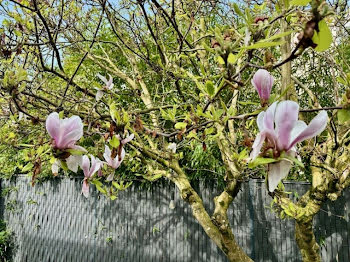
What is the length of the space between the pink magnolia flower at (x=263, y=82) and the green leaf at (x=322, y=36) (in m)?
0.16

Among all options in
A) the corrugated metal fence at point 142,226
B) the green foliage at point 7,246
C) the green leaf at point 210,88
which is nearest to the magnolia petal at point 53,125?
the green leaf at point 210,88

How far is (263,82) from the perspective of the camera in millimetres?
642

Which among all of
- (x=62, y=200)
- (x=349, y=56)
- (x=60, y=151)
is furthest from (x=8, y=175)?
(x=60, y=151)

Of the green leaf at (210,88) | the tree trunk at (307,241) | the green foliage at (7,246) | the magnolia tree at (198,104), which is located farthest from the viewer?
the green foliage at (7,246)

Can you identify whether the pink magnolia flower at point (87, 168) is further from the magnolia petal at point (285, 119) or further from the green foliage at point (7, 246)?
the green foliage at point (7, 246)

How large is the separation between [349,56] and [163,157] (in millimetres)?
2629

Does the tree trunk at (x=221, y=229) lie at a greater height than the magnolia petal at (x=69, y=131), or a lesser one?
lesser

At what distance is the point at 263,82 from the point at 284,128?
18 cm

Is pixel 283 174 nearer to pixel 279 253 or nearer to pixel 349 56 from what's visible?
pixel 279 253

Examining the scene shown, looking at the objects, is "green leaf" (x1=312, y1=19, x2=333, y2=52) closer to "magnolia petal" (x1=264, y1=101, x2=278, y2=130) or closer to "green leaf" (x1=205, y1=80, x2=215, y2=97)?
"magnolia petal" (x1=264, y1=101, x2=278, y2=130)

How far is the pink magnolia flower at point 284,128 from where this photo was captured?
18.7 inches

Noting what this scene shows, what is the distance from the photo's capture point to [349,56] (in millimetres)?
3844

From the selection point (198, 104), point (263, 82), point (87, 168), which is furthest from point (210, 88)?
point (198, 104)

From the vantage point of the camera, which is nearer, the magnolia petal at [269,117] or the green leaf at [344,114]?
the magnolia petal at [269,117]
